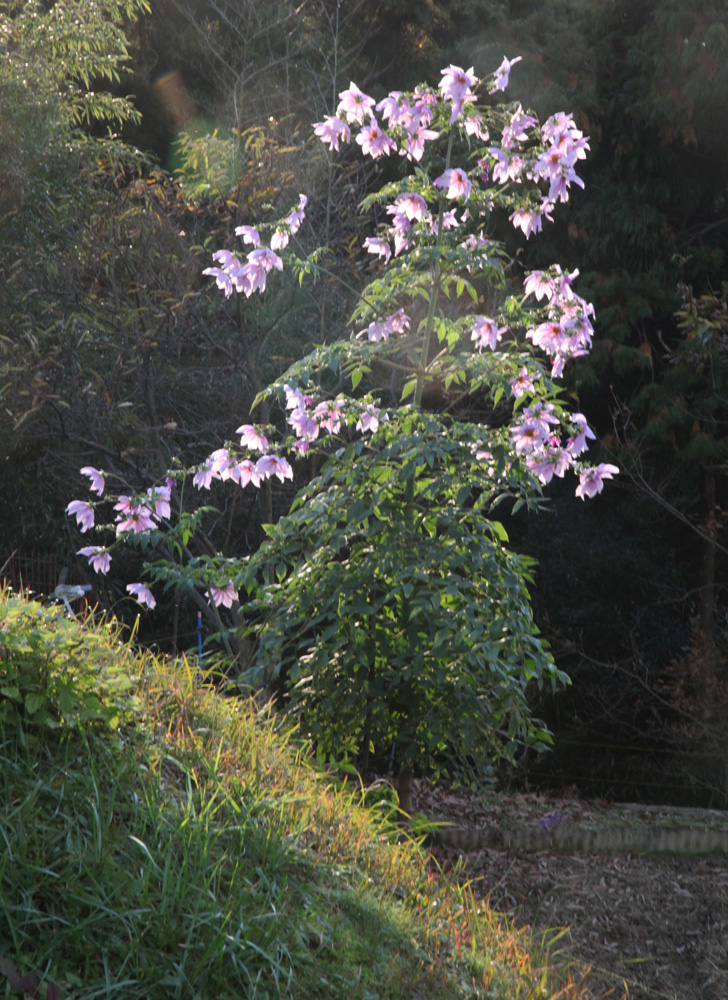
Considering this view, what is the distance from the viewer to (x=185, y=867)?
1.86 meters

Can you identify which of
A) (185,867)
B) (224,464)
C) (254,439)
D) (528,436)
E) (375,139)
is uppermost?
(375,139)

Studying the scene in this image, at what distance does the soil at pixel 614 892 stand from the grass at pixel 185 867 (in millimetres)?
548

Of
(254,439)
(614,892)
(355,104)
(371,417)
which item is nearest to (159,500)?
(254,439)

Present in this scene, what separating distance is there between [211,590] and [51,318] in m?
2.62

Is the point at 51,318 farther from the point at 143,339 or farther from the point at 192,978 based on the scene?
the point at 192,978

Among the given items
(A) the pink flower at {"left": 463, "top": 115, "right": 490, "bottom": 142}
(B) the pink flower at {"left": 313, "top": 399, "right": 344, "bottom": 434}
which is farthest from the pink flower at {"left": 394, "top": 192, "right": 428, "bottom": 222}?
(B) the pink flower at {"left": 313, "top": 399, "right": 344, "bottom": 434}

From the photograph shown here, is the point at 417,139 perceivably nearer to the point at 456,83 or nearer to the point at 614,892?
the point at 456,83

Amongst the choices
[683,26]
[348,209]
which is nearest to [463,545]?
[348,209]

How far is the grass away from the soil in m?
0.55

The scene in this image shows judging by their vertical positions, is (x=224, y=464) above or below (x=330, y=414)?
below

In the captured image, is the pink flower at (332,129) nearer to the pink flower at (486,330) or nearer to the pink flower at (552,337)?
the pink flower at (486,330)

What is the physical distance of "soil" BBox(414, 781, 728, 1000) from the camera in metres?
3.13

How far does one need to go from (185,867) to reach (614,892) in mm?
2386

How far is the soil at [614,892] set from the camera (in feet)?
10.3
